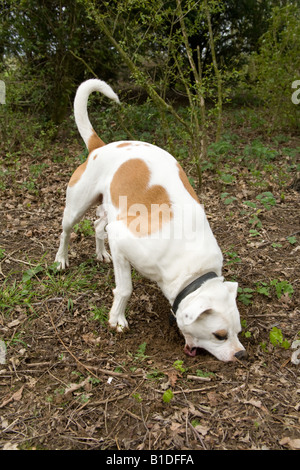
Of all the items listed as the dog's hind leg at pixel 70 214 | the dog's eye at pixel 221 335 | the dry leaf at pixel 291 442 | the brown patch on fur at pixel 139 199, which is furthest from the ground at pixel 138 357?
the brown patch on fur at pixel 139 199

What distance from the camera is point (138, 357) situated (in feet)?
9.95

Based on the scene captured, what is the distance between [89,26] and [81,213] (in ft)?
17.1

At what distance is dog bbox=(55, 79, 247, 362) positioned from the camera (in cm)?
279

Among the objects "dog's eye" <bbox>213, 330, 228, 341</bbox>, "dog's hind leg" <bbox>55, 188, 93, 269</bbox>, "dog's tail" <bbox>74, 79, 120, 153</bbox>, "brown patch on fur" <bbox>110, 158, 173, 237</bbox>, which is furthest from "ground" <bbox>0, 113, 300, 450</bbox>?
"dog's tail" <bbox>74, 79, 120, 153</bbox>

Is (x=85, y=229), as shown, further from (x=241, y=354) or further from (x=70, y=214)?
(x=241, y=354)

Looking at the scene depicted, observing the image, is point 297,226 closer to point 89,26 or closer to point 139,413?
point 139,413

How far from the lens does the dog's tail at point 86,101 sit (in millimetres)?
3957

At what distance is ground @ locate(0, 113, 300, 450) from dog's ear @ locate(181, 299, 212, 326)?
0.42 m

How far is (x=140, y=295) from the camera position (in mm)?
3848

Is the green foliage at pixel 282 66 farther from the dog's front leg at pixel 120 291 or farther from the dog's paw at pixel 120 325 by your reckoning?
the dog's paw at pixel 120 325

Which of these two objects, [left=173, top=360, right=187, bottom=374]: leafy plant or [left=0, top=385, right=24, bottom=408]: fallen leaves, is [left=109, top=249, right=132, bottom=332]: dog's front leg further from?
[left=0, top=385, right=24, bottom=408]: fallen leaves

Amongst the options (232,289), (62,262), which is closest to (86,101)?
(62,262)

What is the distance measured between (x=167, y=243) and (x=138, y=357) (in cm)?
91

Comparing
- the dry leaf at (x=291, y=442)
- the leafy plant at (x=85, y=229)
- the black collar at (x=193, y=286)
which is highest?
the black collar at (x=193, y=286)
